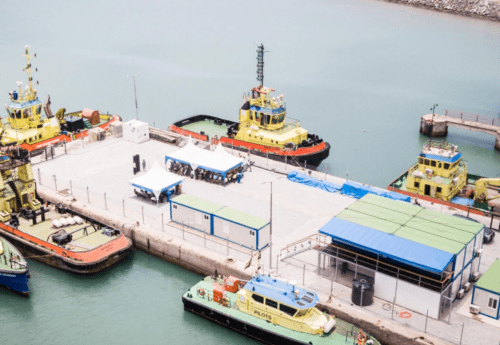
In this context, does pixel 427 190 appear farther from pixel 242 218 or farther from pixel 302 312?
pixel 302 312

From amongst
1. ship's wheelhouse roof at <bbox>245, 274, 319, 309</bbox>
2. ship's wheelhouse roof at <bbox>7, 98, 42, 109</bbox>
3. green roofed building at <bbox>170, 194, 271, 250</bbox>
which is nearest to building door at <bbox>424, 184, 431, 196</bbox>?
green roofed building at <bbox>170, 194, 271, 250</bbox>

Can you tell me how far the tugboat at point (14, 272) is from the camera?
32469 mm

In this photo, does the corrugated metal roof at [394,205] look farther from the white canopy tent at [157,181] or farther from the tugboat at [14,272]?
the tugboat at [14,272]

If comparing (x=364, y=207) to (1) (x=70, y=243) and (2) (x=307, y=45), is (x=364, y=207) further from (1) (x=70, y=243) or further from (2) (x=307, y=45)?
(2) (x=307, y=45)

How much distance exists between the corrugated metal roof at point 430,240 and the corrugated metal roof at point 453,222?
190 centimetres

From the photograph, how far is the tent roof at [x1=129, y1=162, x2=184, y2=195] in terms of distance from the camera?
40784mm

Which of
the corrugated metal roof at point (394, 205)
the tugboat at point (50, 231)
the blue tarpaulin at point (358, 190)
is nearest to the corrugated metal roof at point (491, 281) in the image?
the corrugated metal roof at point (394, 205)

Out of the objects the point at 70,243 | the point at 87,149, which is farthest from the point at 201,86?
the point at 70,243

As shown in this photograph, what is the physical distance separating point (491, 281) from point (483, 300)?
1033 millimetres

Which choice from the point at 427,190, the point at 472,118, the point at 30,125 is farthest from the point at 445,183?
the point at 30,125

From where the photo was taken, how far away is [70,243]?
35719mm

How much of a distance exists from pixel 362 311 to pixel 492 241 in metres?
11.7

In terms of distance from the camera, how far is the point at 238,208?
40531 mm

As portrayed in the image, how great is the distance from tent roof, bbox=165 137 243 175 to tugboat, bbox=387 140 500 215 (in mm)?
12119
